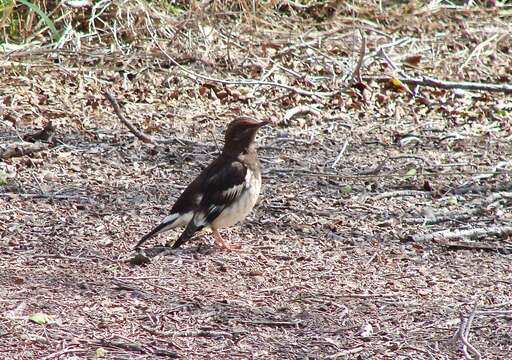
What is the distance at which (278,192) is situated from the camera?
8219mm

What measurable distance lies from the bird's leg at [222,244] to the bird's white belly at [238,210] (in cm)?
5

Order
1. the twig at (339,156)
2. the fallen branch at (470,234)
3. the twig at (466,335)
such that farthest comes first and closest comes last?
the twig at (339,156), the fallen branch at (470,234), the twig at (466,335)

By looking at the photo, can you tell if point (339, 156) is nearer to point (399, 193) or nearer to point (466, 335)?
point (399, 193)

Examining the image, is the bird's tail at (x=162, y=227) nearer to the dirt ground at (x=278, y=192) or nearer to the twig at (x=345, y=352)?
the dirt ground at (x=278, y=192)

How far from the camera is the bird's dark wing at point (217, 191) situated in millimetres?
6953

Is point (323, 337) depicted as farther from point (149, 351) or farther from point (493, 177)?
point (493, 177)

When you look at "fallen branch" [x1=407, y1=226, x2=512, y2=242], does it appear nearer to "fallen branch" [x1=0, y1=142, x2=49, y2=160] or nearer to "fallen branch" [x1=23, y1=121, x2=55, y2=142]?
"fallen branch" [x1=0, y1=142, x2=49, y2=160]

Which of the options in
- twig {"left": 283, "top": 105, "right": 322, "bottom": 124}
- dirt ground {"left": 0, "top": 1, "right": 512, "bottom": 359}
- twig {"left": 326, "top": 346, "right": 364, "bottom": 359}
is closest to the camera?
twig {"left": 326, "top": 346, "right": 364, "bottom": 359}

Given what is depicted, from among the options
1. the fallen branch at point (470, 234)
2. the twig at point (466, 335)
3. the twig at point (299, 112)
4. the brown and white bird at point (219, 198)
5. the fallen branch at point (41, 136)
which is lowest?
the twig at point (299, 112)

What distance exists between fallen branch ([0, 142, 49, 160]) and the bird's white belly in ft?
7.33

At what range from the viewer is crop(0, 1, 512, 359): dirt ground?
18.8 feet

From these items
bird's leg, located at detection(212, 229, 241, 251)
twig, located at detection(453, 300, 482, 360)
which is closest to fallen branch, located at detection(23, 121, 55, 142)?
bird's leg, located at detection(212, 229, 241, 251)

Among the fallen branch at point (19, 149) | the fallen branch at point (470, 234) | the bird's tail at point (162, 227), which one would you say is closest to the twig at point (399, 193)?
the fallen branch at point (470, 234)

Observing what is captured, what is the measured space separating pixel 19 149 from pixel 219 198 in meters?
2.24
